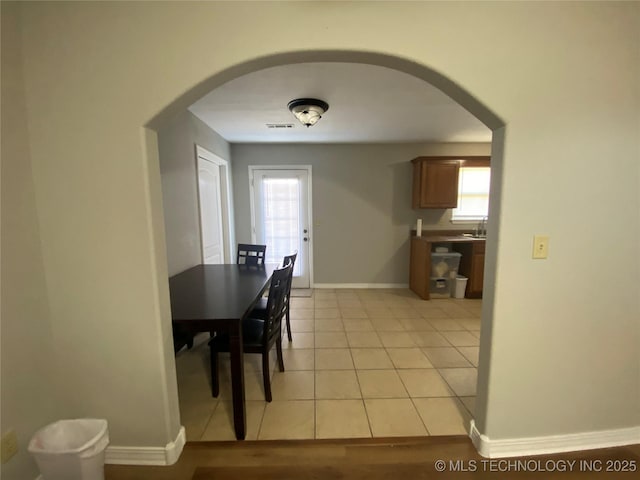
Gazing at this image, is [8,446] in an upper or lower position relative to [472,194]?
lower

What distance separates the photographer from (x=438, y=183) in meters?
4.05

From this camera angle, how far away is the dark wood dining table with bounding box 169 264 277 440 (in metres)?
1.50

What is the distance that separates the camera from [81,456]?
1.14m

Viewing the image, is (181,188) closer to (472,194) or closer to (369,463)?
(369,463)

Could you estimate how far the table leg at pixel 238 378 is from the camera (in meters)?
1.51

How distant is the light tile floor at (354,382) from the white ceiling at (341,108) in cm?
234

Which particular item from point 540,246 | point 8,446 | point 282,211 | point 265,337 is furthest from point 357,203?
point 8,446

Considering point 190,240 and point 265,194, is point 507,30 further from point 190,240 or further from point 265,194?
point 265,194

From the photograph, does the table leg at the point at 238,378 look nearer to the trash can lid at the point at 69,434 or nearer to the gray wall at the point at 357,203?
the trash can lid at the point at 69,434

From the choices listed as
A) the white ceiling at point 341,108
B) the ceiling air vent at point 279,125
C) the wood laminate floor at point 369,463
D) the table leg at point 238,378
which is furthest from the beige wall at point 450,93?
the ceiling air vent at point 279,125

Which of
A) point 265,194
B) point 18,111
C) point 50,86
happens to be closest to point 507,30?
point 50,86

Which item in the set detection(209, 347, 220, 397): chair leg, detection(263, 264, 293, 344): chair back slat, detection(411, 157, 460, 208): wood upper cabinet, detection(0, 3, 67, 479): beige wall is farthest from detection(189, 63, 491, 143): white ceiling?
detection(209, 347, 220, 397): chair leg

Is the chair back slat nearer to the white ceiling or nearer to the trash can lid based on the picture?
the trash can lid

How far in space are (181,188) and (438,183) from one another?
11.4 ft
